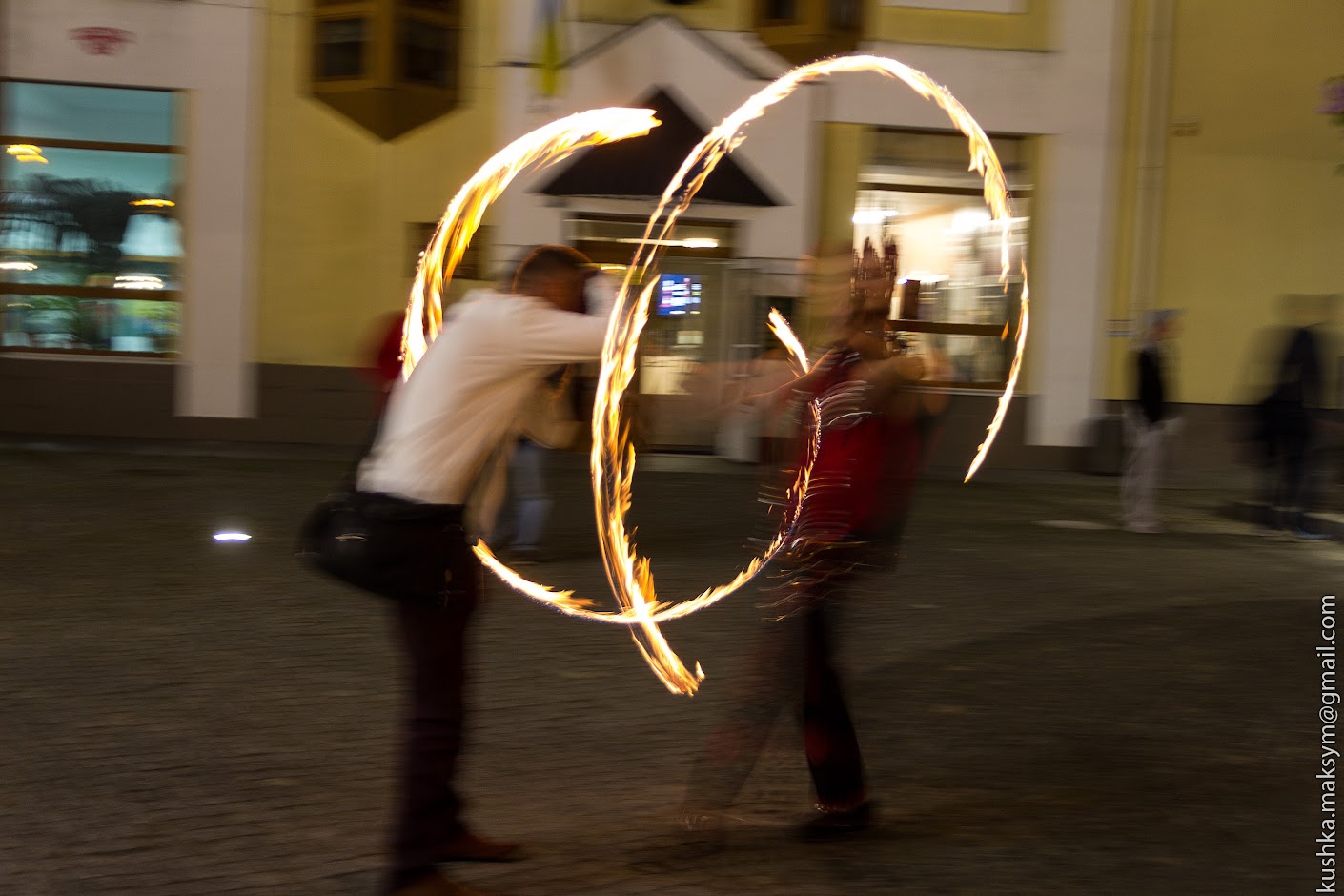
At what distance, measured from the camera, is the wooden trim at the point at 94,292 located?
17234 millimetres

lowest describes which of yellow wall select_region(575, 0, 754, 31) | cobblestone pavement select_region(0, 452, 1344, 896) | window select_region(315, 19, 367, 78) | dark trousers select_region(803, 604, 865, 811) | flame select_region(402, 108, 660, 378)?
cobblestone pavement select_region(0, 452, 1344, 896)

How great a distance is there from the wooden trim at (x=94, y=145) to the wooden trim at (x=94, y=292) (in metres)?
1.76

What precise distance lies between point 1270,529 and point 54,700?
11.4m

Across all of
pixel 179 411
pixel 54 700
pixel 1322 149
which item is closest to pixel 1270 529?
pixel 1322 149

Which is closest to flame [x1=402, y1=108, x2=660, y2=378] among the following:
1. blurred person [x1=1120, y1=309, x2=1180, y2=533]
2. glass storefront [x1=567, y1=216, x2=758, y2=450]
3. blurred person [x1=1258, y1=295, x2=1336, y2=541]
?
blurred person [x1=1120, y1=309, x2=1180, y2=533]

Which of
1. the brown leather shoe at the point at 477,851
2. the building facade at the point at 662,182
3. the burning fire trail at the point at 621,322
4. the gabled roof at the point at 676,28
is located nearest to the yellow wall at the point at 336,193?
the building facade at the point at 662,182

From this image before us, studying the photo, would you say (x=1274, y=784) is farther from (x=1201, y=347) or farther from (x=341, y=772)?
(x=1201, y=347)

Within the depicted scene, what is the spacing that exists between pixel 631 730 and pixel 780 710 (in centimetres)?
143

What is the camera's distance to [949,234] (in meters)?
18.2

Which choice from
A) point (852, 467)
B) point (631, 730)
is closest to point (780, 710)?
point (852, 467)

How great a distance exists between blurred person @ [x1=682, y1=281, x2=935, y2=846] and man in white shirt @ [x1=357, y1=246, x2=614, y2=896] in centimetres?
93

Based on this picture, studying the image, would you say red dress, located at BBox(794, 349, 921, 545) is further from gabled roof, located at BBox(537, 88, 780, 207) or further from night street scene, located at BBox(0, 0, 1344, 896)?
gabled roof, located at BBox(537, 88, 780, 207)

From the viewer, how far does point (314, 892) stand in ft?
13.5

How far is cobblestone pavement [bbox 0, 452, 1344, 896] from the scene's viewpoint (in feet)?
14.5
